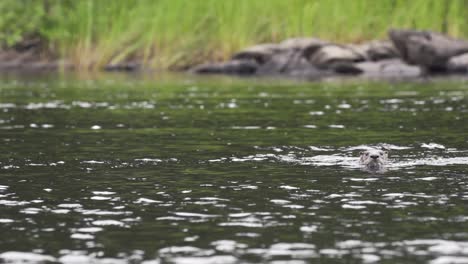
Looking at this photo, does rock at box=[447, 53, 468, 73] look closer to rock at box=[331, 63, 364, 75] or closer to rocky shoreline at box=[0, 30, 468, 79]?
rocky shoreline at box=[0, 30, 468, 79]

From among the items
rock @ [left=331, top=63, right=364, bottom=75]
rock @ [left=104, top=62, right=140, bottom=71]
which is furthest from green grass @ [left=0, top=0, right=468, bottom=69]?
rock @ [left=331, top=63, right=364, bottom=75]

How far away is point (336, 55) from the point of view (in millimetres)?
56500

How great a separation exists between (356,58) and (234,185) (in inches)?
1641

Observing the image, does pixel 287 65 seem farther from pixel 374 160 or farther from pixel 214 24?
pixel 374 160

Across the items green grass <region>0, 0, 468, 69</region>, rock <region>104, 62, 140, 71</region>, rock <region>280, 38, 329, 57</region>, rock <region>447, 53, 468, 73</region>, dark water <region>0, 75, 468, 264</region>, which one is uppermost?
green grass <region>0, 0, 468, 69</region>

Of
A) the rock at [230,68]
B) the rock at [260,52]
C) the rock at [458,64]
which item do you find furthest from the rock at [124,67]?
the rock at [458,64]

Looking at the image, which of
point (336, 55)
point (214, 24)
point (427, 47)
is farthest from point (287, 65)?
point (427, 47)

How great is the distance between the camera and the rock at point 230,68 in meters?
59.6

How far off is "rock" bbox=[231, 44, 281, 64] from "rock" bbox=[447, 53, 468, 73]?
10.1m

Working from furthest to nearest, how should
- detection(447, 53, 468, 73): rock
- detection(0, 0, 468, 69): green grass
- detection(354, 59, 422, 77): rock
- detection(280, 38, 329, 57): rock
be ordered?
detection(0, 0, 468, 69): green grass, detection(280, 38, 329, 57): rock, detection(354, 59, 422, 77): rock, detection(447, 53, 468, 73): rock

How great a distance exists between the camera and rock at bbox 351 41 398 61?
5678cm

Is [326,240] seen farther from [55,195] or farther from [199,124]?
[199,124]

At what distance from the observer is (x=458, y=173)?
16781 mm

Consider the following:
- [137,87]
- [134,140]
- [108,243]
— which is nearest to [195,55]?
[137,87]
